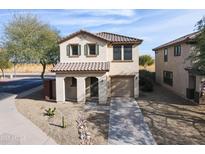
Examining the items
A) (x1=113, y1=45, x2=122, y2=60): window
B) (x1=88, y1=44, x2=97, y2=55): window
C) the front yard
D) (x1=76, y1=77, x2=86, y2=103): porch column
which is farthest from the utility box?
the front yard

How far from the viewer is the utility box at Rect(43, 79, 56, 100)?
21438 millimetres

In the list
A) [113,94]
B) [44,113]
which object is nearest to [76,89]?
[113,94]

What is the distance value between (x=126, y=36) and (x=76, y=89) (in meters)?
7.38

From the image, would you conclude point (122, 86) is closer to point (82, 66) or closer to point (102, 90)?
point (102, 90)

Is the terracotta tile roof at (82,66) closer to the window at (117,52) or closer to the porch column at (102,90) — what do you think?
the porch column at (102,90)

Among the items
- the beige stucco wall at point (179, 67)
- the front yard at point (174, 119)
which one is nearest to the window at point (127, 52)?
the front yard at point (174, 119)

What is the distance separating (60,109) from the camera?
17406mm

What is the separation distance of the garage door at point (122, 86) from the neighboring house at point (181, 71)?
5124 mm

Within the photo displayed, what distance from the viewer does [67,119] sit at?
14.5 meters

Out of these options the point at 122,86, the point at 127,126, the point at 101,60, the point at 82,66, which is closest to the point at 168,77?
the point at 122,86

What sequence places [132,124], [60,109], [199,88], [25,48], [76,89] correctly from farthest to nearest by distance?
[25,48] → [76,89] → [199,88] → [60,109] → [132,124]

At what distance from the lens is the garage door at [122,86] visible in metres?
22.4

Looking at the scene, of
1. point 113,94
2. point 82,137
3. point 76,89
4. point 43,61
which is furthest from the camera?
point 43,61
